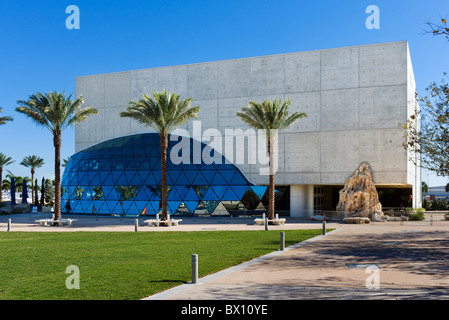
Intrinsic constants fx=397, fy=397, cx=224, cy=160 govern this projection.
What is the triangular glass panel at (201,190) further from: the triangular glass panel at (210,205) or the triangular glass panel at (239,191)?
the triangular glass panel at (239,191)

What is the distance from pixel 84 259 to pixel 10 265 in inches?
89.8

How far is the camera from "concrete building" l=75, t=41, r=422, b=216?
1492 inches

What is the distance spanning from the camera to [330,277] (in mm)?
10672

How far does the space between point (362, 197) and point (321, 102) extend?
34.3ft

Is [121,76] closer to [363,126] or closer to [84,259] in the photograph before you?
[363,126]

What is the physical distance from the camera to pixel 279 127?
33.7 metres

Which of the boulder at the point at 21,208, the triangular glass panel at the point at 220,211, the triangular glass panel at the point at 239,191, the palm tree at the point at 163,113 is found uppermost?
the palm tree at the point at 163,113

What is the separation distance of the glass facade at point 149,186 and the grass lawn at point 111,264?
2214 cm

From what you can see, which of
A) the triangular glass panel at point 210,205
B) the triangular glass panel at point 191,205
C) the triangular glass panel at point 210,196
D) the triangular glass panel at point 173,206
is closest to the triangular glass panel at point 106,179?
the triangular glass panel at point 173,206

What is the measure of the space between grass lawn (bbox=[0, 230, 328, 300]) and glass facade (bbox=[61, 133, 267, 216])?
2214 centimetres

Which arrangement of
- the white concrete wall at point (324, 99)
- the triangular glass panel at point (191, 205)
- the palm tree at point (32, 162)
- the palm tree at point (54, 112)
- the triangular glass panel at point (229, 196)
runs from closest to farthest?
1. the palm tree at point (54, 112)
2. the white concrete wall at point (324, 99)
3. the triangular glass panel at point (229, 196)
4. the triangular glass panel at point (191, 205)
5. the palm tree at point (32, 162)

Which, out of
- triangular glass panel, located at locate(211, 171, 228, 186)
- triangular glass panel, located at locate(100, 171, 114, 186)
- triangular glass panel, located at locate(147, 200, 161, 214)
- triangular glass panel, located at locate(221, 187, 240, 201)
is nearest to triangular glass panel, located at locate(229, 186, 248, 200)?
triangular glass panel, located at locate(221, 187, 240, 201)

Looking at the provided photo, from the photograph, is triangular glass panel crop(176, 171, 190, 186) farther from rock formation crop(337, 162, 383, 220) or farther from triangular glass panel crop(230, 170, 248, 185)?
rock formation crop(337, 162, 383, 220)

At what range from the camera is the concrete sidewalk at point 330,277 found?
8.66 meters
